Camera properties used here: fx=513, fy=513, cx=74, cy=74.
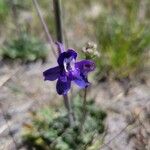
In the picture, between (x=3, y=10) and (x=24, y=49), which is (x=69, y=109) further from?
(x=3, y=10)

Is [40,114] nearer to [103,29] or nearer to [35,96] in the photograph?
[35,96]

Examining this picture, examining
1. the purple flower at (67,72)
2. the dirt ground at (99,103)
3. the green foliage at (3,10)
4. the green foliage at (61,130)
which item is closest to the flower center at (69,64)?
the purple flower at (67,72)

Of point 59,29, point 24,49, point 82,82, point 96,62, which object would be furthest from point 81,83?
point 24,49

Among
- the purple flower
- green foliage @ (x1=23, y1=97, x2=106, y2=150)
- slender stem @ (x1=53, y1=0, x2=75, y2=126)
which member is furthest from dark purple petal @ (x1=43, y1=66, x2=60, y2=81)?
green foliage @ (x1=23, y1=97, x2=106, y2=150)

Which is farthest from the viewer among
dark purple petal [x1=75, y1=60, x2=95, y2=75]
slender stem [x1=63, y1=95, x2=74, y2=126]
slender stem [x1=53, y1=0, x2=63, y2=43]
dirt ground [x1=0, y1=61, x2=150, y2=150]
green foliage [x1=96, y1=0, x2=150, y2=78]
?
green foliage [x1=96, y1=0, x2=150, y2=78]

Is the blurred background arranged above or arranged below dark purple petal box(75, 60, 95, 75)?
below

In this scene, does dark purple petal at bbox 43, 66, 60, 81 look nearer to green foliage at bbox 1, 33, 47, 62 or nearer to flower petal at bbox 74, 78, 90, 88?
flower petal at bbox 74, 78, 90, 88

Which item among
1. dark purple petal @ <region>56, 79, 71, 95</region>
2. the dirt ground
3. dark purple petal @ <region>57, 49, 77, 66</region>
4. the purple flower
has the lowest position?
the dirt ground
